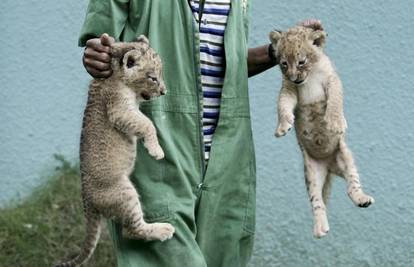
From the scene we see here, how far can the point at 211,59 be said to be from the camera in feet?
11.3

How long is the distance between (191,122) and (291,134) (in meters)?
1.82

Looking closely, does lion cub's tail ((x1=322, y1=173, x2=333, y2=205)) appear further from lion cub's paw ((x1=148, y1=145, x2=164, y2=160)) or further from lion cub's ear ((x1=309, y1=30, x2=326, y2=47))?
lion cub's paw ((x1=148, y1=145, x2=164, y2=160))

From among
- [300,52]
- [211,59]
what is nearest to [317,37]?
[300,52]

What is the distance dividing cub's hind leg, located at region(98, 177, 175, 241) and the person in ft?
0.27

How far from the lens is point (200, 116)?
3365mm

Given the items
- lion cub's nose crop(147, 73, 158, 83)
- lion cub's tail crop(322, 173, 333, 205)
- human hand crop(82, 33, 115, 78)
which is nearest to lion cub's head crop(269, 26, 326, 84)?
lion cub's tail crop(322, 173, 333, 205)

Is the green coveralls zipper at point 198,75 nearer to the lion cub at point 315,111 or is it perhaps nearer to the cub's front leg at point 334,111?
the lion cub at point 315,111

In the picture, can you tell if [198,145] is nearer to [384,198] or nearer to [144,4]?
[144,4]

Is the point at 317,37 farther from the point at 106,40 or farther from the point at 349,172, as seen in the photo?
the point at 106,40

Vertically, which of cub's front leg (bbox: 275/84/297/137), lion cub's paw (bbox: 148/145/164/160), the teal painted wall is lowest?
the teal painted wall

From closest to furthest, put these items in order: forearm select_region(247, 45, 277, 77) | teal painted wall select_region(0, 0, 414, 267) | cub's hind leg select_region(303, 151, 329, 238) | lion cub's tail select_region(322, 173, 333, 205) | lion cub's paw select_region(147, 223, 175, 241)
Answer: lion cub's paw select_region(147, 223, 175, 241) < cub's hind leg select_region(303, 151, 329, 238) < lion cub's tail select_region(322, 173, 333, 205) < forearm select_region(247, 45, 277, 77) < teal painted wall select_region(0, 0, 414, 267)

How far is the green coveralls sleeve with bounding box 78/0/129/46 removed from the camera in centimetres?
323

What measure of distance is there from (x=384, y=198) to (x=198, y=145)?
192cm

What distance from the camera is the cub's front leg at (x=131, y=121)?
3.05 metres
